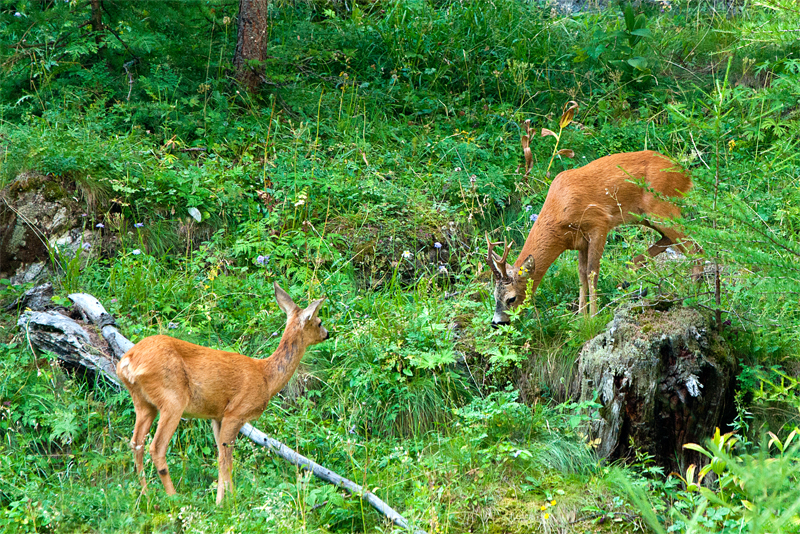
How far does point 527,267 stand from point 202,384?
2.69 metres

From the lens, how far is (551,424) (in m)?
4.81

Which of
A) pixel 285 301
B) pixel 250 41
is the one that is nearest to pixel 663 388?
pixel 285 301

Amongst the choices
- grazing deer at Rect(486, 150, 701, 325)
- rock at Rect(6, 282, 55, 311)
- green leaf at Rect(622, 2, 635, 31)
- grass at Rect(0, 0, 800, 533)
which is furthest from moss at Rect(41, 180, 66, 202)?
green leaf at Rect(622, 2, 635, 31)

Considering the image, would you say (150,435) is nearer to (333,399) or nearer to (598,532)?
(333,399)

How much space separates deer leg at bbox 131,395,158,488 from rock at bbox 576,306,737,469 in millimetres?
2793

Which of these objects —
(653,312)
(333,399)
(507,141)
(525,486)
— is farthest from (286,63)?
(525,486)

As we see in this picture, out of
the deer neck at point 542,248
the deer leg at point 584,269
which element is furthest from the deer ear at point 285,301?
the deer leg at point 584,269

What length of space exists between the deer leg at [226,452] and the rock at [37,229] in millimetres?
2734

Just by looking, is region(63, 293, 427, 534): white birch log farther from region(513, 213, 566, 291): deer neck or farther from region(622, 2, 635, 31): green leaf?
region(622, 2, 635, 31): green leaf

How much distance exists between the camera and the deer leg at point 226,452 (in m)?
4.18

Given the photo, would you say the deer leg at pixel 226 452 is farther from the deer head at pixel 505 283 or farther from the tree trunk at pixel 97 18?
the tree trunk at pixel 97 18

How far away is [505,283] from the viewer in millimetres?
5578

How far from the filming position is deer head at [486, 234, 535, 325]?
552 cm

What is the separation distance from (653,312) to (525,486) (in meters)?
1.49
